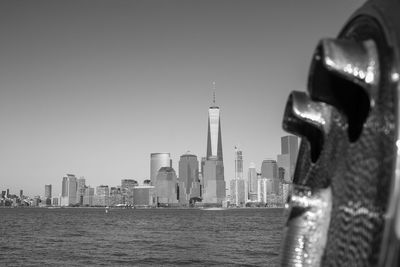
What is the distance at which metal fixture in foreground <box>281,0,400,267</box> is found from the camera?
1507 millimetres

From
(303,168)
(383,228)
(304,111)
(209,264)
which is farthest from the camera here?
(209,264)

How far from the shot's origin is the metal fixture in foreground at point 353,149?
4.94 feet

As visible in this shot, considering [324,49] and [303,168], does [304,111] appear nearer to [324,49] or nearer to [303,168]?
[303,168]

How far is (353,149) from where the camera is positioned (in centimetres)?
187

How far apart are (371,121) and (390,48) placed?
24cm

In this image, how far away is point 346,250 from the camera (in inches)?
70.7

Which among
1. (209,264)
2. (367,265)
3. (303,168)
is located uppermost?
(303,168)

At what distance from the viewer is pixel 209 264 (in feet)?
139

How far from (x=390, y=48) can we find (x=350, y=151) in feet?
1.46

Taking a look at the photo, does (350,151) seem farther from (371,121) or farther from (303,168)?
(303,168)

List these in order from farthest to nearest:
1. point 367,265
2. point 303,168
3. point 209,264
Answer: point 209,264
point 303,168
point 367,265

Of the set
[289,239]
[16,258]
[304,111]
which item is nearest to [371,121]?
[304,111]

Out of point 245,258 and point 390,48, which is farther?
point 245,258

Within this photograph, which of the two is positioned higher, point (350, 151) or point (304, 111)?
point (304, 111)
